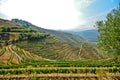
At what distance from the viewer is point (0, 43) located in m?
195

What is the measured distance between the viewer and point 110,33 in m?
72.9

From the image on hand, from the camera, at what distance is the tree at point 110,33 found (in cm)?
7200

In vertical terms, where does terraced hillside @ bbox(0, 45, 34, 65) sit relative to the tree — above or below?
below

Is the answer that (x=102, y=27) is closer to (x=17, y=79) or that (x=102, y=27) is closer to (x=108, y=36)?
(x=108, y=36)

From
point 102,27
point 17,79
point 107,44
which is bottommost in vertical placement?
point 17,79

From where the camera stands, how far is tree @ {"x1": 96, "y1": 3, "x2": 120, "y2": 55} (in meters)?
72.0

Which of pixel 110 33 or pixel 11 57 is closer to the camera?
pixel 110 33

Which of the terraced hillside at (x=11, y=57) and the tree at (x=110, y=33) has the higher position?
the tree at (x=110, y=33)

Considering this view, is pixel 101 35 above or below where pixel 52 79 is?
above

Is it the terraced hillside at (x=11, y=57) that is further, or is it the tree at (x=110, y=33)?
the terraced hillside at (x=11, y=57)

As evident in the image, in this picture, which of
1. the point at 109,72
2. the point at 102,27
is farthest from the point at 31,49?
the point at 109,72

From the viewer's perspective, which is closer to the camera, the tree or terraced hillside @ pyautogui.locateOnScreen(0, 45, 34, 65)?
the tree

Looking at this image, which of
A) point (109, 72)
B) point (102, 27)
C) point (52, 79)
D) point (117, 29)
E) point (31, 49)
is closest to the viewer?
point (52, 79)

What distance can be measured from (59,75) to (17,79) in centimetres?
915
